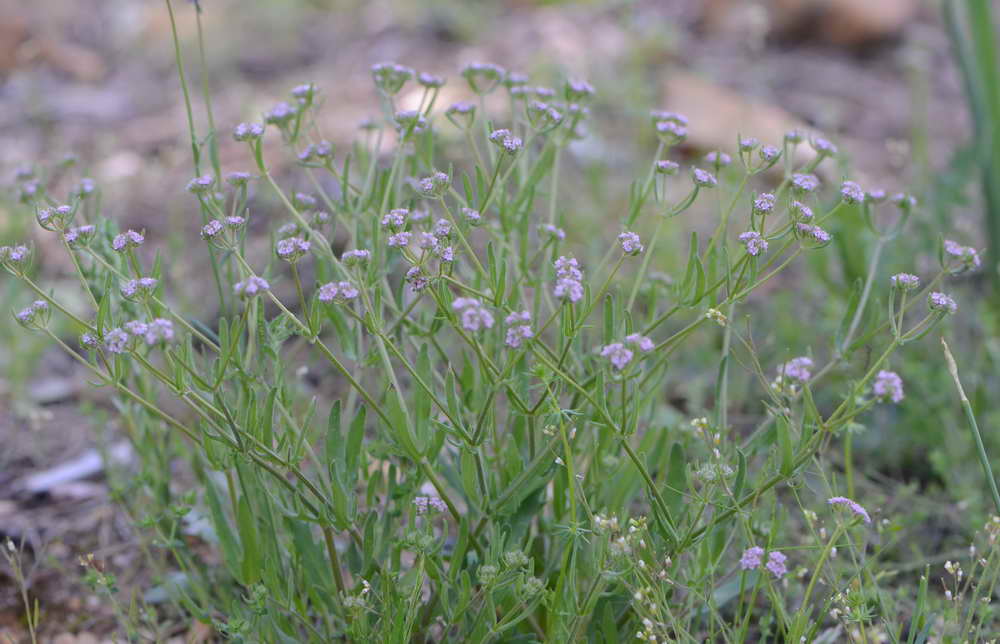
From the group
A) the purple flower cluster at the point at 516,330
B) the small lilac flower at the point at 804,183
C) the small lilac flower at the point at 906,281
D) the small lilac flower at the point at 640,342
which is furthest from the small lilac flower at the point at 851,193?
the purple flower cluster at the point at 516,330

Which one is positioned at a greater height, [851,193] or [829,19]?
[851,193]

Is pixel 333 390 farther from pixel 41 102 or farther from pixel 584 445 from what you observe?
pixel 41 102

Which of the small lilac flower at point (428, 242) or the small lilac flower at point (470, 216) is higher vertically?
the small lilac flower at point (428, 242)

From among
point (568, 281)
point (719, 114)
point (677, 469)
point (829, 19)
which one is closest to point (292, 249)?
point (568, 281)

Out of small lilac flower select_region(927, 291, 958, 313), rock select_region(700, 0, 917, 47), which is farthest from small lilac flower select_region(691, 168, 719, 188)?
rock select_region(700, 0, 917, 47)

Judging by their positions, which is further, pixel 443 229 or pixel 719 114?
pixel 719 114

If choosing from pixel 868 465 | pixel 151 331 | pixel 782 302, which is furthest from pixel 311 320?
pixel 782 302

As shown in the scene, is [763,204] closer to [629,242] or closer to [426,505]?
[629,242]

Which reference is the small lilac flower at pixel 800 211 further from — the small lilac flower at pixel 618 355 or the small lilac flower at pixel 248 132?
the small lilac flower at pixel 248 132
